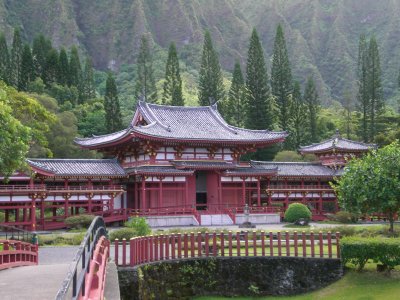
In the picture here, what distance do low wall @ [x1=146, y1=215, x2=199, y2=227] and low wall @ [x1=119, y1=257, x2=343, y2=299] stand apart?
18016 millimetres

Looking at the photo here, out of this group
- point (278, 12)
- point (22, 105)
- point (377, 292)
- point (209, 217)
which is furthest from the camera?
point (278, 12)

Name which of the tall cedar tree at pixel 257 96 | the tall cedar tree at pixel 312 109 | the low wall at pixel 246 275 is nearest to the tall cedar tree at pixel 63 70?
the tall cedar tree at pixel 257 96

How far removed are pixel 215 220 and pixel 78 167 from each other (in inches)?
389

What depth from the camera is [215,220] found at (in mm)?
39562

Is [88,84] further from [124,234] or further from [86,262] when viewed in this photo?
[86,262]

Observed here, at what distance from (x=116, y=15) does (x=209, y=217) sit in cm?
13425

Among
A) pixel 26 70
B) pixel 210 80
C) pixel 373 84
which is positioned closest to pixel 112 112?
pixel 210 80

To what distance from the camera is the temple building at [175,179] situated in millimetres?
37844

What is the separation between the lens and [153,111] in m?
45.8

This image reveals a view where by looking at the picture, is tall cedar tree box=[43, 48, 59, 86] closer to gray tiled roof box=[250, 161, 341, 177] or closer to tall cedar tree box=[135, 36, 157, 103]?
tall cedar tree box=[135, 36, 157, 103]

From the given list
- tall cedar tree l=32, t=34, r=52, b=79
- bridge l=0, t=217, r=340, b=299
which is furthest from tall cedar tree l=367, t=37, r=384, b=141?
bridge l=0, t=217, r=340, b=299

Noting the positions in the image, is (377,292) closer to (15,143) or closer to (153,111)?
(15,143)

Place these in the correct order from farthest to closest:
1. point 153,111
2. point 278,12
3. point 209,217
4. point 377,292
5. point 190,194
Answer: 1. point 278,12
2. point 153,111
3. point 190,194
4. point 209,217
5. point 377,292

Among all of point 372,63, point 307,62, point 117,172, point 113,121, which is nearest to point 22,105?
point 117,172
